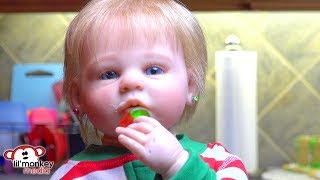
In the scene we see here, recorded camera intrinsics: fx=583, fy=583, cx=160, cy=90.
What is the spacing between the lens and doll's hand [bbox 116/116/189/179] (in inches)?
19.7

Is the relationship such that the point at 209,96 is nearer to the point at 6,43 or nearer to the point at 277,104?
the point at 277,104

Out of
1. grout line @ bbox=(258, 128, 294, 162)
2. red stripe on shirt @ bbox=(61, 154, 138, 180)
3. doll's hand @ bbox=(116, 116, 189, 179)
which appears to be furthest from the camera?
grout line @ bbox=(258, 128, 294, 162)

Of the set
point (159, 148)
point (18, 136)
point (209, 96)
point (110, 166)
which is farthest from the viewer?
point (209, 96)

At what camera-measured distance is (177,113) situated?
1.93 feet

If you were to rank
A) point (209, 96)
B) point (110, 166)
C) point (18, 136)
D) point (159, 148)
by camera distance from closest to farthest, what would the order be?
point (159, 148)
point (110, 166)
point (18, 136)
point (209, 96)

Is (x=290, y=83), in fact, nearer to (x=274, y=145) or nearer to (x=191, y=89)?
(x=274, y=145)

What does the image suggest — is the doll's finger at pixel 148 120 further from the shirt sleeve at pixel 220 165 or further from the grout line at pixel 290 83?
the grout line at pixel 290 83

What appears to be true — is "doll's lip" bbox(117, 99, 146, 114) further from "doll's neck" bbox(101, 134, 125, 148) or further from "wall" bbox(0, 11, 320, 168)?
"wall" bbox(0, 11, 320, 168)

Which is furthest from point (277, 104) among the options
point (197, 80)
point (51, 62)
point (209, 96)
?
point (197, 80)

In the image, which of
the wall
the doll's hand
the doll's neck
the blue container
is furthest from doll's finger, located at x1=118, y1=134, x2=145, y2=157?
the wall

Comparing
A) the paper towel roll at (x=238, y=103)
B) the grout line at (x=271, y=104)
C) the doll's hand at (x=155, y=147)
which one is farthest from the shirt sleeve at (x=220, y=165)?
the grout line at (x=271, y=104)

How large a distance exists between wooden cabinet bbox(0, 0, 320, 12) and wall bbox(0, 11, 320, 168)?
9 centimetres

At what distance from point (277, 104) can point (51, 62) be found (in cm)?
62

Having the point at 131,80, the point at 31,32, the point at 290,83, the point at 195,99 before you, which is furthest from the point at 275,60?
the point at 131,80
